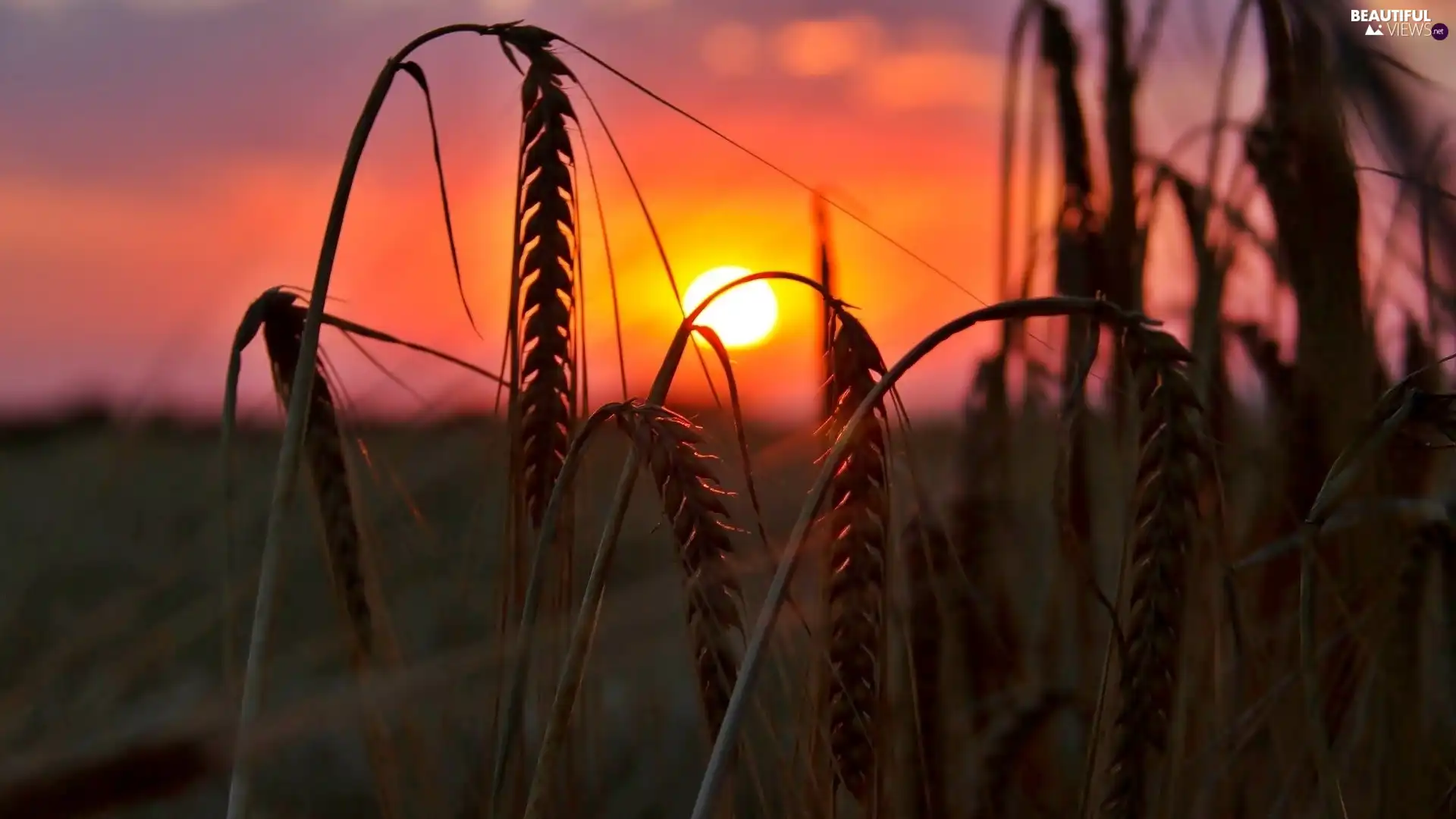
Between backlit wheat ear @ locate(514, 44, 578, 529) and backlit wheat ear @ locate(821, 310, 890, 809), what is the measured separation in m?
0.18

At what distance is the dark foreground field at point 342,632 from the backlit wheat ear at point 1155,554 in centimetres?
26

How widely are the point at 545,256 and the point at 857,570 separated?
0.92 feet

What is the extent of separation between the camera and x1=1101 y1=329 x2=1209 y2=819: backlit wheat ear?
739 millimetres

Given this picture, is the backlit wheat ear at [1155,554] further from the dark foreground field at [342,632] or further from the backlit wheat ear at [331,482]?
the backlit wheat ear at [331,482]

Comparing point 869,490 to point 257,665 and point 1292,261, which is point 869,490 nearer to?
point 257,665

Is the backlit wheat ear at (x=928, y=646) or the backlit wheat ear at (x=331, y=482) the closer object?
the backlit wheat ear at (x=331, y=482)

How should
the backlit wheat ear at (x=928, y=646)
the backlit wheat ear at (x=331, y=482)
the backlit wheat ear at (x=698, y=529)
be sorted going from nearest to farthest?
the backlit wheat ear at (x=698, y=529) < the backlit wheat ear at (x=331, y=482) < the backlit wheat ear at (x=928, y=646)

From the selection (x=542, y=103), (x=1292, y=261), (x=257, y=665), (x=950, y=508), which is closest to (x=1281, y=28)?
(x=1292, y=261)

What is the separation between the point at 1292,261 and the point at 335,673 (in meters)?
2.35

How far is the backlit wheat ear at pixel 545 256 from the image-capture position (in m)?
0.79

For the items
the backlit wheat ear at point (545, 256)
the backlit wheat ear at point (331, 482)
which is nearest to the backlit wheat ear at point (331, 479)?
the backlit wheat ear at point (331, 482)

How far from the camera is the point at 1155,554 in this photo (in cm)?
77

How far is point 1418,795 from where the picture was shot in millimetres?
962

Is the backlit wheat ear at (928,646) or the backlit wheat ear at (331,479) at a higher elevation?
the backlit wheat ear at (331,479)
